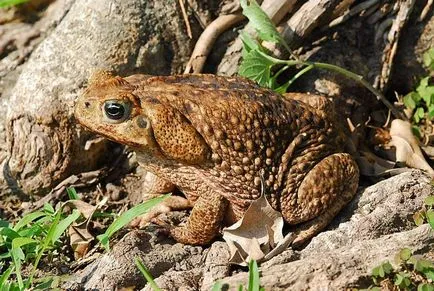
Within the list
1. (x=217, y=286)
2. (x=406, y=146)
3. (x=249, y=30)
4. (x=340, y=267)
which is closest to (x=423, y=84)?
(x=406, y=146)

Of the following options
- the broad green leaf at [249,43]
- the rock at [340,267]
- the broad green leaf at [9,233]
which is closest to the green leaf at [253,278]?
the rock at [340,267]

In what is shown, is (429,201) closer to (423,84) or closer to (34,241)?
(423,84)

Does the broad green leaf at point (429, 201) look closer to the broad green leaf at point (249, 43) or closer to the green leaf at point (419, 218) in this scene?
the green leaf at point (419, 218)

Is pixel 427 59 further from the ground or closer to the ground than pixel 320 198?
further from the ground

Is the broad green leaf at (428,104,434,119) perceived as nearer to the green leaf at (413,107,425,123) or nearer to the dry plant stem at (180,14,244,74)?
the green leaf at (413,107,425,123)

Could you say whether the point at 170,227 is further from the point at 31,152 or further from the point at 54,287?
the point at 31,152

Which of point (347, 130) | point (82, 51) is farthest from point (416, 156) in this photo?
point (82, 51)

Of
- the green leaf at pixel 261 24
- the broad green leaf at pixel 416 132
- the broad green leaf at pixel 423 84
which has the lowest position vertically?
the broad green leaf at pixel 416 132
